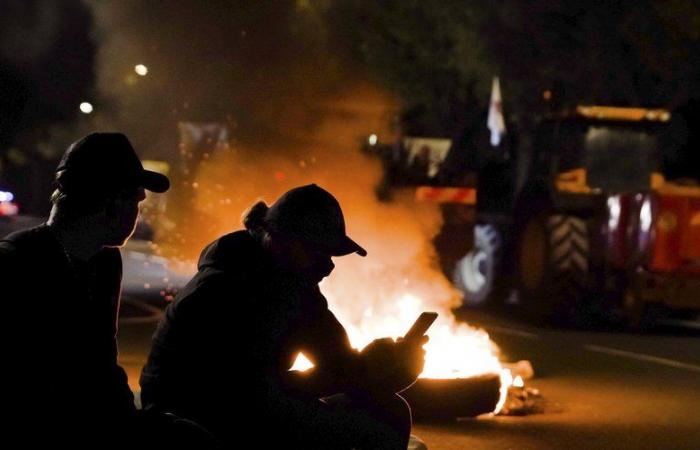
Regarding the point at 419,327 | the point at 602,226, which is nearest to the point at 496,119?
the point at 602,226

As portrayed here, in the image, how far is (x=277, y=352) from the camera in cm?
429

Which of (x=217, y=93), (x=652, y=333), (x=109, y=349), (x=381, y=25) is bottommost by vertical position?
(x=652, y=333)

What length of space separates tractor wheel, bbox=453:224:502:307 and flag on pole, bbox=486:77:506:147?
2.70 m

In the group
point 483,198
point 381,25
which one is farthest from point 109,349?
point 381,25

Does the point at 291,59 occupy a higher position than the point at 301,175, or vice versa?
the point at 291,59

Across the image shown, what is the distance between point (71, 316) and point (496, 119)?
768 inches

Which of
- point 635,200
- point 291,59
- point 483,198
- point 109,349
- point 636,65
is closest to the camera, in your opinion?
point 109,349

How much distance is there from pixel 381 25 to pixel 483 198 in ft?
29.5

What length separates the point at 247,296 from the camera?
418 cm

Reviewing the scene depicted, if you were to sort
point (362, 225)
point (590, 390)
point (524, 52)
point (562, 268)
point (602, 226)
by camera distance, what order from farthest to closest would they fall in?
1. point (524, 52)
2. point (562, 268)
3. point (602, 226)
4. point (362, 225)
5. point (590, 390)

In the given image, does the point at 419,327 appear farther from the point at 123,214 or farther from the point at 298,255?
the point at 123,214

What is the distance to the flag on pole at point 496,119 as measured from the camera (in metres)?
22.0

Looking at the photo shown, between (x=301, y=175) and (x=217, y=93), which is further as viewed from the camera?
(x=217, y=93)

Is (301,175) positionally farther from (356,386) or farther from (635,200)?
(356,386)
